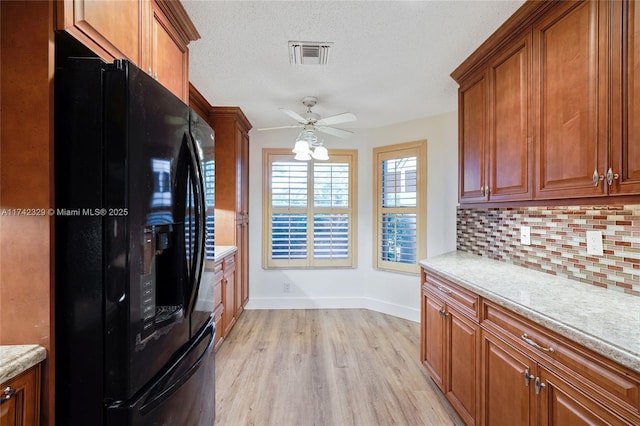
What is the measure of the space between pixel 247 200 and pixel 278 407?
2449mm

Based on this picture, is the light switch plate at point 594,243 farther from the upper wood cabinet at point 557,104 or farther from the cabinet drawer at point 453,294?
the cabinet drawer at point 453,294

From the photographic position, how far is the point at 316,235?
3768 millimetres

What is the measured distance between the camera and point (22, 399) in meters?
0.74

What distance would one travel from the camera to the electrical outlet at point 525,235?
1.91 m

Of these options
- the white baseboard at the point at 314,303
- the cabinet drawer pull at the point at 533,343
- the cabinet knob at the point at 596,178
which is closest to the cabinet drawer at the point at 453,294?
the cabinet drawer pull at the point at 533,343

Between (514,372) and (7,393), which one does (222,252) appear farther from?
(514,372)

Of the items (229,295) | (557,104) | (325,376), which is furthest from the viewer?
(229,295)

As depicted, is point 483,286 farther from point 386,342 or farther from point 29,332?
point 29,332

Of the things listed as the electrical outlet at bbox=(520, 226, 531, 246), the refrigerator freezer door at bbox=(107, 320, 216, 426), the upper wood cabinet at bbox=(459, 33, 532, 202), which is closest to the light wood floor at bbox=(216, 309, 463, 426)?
the refrigerator freezer door at bbox=(107, 320, 216, 426)

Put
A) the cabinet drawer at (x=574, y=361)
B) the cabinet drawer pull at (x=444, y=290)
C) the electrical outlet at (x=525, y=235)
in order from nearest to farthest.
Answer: the cabinet drawer at (x=574, y=361), the cabinet drawer pull at (x=444, y=290), the electrical outlet at (x=525, y=235)

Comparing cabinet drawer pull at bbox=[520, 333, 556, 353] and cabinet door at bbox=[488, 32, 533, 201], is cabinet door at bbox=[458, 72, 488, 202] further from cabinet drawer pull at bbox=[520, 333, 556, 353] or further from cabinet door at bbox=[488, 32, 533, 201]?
cabinet drawer pull at bbox=[520, 333, 556, 353]

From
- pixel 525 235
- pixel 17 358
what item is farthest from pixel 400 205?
pixel 17 358

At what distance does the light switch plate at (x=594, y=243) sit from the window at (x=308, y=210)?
8.23 feet

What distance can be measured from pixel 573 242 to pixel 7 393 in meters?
2.47
